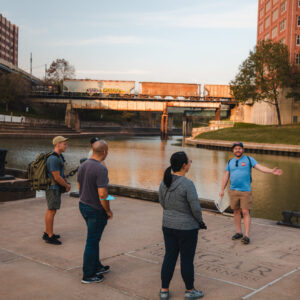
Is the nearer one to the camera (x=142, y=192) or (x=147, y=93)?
(x=142, y=192)

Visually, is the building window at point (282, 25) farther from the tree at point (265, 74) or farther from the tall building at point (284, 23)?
the tree at point (265, 74)

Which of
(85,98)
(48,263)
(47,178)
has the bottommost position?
(48,263)

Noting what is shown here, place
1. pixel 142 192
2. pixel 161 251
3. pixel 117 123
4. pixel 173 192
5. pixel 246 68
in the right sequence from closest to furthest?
1. pixel 173 192
2. pixel 161 251
3. pixel 142 192
4. pixel 246 68
5. pixel 117 123

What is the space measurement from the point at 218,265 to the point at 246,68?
67186mm

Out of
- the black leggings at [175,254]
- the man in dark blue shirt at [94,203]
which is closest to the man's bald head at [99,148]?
the man in dark blue shirt at [94,203]

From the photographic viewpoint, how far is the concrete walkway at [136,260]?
17.9 feet

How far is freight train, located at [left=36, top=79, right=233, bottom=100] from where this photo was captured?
300 feet

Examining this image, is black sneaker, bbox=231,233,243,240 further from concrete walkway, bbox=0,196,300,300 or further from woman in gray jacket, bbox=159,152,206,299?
woman in gray jacket, bbox=159,152,206,299

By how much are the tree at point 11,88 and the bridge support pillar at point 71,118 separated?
997 cm

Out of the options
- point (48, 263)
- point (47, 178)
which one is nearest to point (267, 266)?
point (48, 263)

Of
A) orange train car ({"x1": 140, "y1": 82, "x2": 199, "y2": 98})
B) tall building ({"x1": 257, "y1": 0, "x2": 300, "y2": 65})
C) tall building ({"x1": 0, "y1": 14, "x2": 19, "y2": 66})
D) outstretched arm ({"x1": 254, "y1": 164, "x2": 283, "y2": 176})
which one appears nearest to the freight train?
orange train car ({"x1": 140, "y1": 82, "x2": 199, "y2": 98})

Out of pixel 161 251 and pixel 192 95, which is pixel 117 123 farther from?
pixel 161 251

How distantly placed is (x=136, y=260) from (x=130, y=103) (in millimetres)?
85138

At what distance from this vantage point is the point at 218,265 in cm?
666
